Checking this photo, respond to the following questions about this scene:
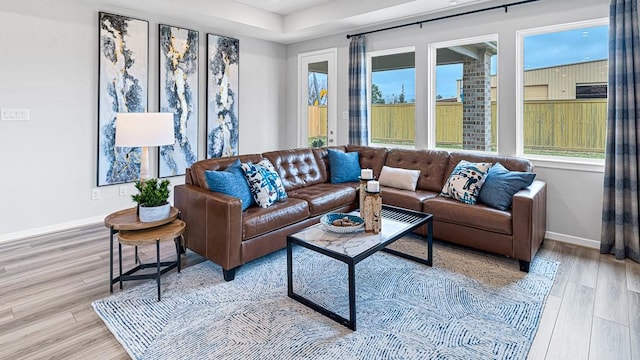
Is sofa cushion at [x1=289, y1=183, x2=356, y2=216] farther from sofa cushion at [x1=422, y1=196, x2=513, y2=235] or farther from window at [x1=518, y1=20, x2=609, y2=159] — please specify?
window at [x1=518, y1=20, x2=609, y2=159]

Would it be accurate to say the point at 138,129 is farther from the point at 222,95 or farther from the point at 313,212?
the point at 222,95

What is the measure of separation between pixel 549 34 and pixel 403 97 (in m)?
1.80

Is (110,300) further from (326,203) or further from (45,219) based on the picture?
(45,219)

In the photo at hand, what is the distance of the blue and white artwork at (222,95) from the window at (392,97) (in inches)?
81.6

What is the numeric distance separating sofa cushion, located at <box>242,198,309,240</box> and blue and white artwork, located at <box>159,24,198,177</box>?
2258mm

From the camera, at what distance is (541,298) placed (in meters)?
2.46

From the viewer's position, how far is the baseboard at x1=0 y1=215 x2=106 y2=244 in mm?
3668

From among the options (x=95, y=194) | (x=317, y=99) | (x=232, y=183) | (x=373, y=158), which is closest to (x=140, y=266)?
(x=232, y=183)

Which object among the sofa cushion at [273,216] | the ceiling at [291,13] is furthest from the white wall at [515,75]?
the sofa cushion at [273,216]

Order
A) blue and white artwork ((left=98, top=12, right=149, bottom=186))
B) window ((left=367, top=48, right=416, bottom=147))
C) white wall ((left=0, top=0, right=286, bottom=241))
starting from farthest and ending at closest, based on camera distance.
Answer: window ((left=367, top=48, right=416, bottom=147)) → blue and white artwork ((left=98, top=12, right=149, bottom=186)) → white wall ((left=0, top=0, right=286, bottom=241))

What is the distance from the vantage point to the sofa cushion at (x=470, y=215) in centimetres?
300

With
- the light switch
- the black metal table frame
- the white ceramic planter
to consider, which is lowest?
→ the black metal table frame

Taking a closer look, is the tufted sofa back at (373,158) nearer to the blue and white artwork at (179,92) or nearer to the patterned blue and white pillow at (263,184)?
the patterned blue and white pillow at (263,184)

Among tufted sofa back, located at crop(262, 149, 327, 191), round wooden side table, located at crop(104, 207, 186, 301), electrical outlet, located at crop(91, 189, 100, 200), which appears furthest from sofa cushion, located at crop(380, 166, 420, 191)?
electrical outlet, located at crop(91, 189, 100, 200)
